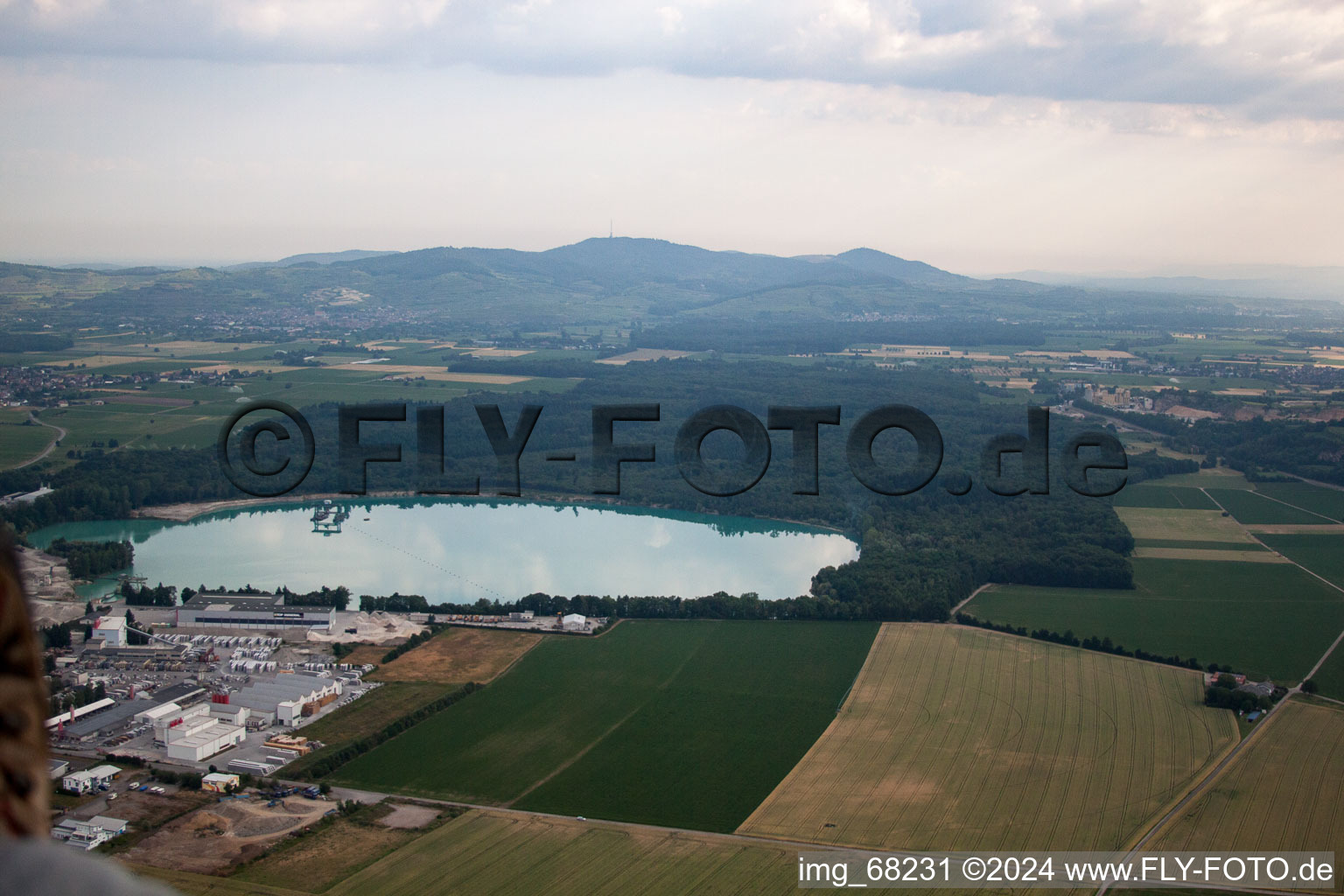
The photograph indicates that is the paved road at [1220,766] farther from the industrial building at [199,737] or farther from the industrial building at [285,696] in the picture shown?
the industrial building at [199,737]

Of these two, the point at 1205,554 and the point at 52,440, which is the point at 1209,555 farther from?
the point at 52,440

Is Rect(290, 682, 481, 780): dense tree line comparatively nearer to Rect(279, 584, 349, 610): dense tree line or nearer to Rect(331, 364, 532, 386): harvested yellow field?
Rect(279, 584, 349, 610): dense tree line

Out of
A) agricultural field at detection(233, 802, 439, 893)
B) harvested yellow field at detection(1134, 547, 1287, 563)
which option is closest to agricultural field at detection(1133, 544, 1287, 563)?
harvested yellow field at detection(1134, 547, 1287, 563)

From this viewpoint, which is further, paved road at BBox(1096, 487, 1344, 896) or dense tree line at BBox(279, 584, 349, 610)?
dense tree line at BBox(279, 584, 349, 610)

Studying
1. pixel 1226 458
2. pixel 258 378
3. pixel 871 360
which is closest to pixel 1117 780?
pixel 1226 458

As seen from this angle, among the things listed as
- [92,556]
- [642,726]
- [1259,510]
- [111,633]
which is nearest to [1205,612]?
[1259,510]

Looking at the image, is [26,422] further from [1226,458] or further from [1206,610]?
[1226,458]

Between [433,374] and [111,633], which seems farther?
[433,374]
